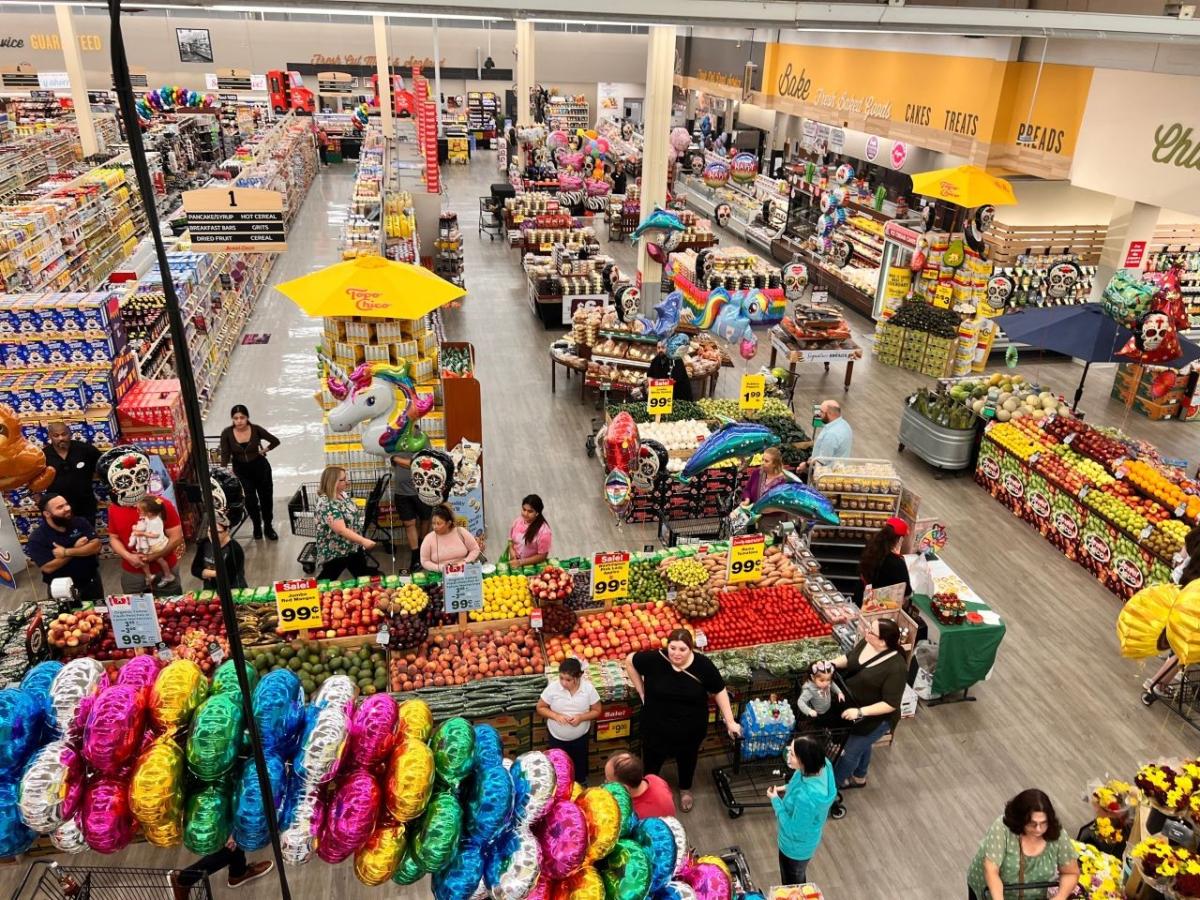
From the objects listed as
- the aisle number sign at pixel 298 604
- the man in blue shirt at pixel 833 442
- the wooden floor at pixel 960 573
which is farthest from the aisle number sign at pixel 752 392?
the aisle number sign at pixel 298 604

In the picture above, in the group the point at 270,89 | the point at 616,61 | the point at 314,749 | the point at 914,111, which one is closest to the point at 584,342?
the point at 914,111

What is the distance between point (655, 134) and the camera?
1282cm

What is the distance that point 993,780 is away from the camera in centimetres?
589

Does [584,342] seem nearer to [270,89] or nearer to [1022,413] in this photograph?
[1022,413]

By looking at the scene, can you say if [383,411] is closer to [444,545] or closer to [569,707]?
[444,545]

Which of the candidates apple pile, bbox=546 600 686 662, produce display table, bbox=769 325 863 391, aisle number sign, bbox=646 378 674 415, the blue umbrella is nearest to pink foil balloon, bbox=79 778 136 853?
apple pile, bbox=546 600 686 662

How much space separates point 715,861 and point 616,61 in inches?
1569

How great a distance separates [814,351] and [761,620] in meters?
6.65

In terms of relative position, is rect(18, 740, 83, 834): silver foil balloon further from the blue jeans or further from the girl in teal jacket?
the blue jeans

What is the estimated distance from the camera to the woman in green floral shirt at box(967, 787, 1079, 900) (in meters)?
4.04

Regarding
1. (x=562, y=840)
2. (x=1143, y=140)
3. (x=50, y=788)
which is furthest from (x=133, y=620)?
(x=1143, y=140)

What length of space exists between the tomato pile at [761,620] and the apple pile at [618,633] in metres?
0.31

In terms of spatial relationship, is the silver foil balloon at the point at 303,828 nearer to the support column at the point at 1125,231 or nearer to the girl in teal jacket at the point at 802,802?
the girl in teal jacket at the point at 802,802

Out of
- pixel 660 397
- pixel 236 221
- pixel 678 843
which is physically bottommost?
pixel 660 397
